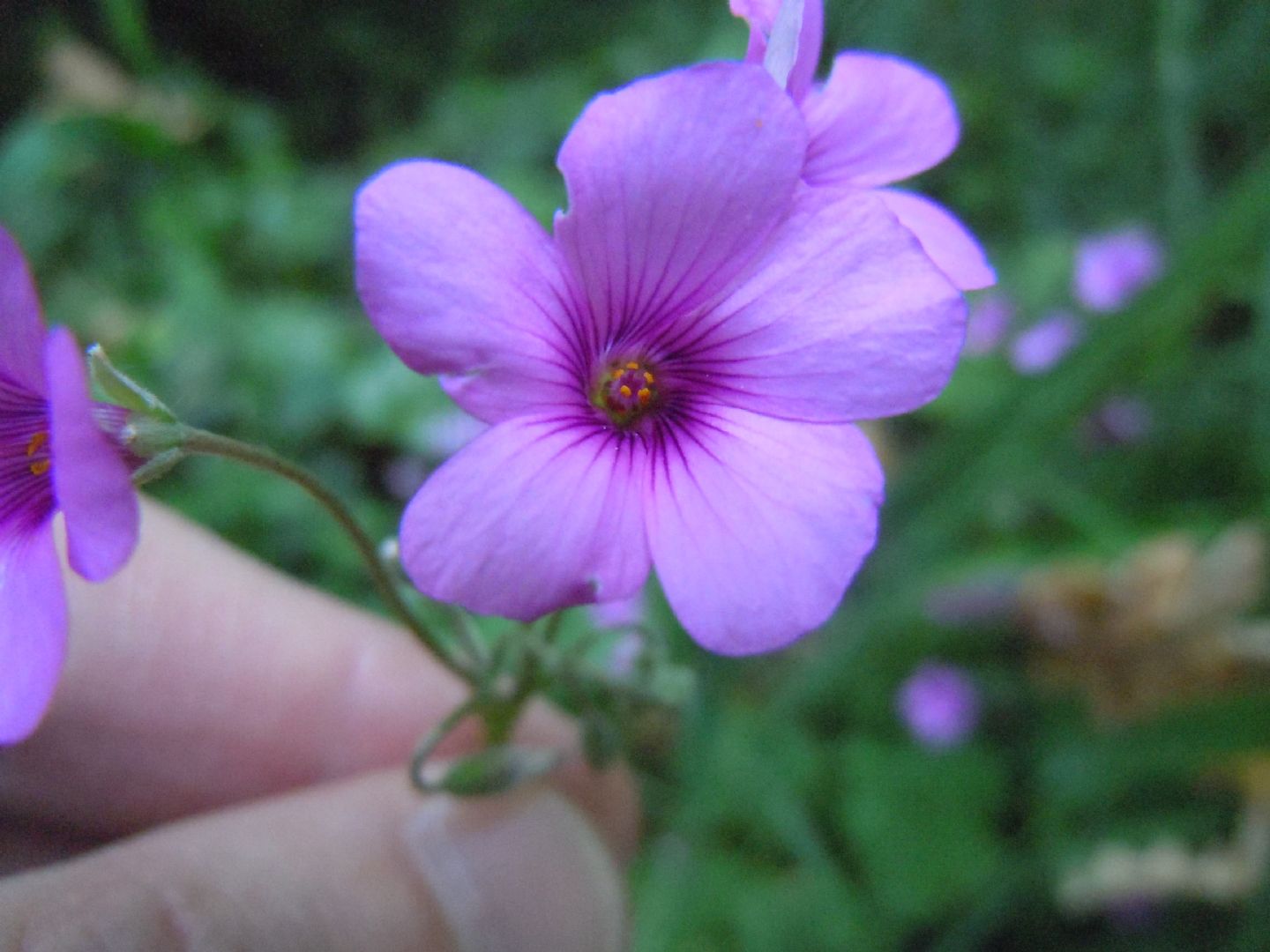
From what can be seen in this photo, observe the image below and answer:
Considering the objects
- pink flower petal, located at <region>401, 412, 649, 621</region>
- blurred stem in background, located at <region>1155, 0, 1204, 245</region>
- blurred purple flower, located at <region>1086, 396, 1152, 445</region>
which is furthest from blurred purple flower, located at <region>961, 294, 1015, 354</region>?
pink flower petal, located at <region>401, 412, 649, 621</region>

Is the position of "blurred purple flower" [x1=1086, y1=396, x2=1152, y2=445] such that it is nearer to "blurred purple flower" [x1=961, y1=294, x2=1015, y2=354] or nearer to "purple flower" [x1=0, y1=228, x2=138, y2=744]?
"blurred purple flower" [x1=961, y1=294, x2=1015, y2=354]

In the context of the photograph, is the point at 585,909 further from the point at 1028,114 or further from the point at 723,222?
the point at 1028,114

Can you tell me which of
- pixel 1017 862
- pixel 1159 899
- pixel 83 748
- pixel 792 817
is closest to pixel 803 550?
pixel 83 748

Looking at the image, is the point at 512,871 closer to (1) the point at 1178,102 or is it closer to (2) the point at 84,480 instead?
(2) the point at 84,480

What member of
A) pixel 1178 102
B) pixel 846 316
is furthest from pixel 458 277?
pixel 1178 102

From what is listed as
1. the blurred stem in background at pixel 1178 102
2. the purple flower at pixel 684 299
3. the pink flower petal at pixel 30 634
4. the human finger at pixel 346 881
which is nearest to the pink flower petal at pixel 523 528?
the purple flower at pixel 684 299

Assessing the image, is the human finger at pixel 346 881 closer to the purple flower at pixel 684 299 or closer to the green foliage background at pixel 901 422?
the green foliage background at pixel 901 422
